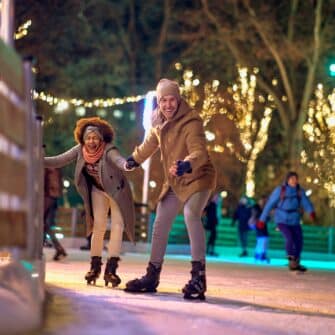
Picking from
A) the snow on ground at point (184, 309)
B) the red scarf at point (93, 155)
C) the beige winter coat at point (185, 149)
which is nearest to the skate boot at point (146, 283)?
the snow on ground at point (184, 309)

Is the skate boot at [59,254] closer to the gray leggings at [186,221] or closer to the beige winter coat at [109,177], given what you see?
the beige winter coat at [109,177]

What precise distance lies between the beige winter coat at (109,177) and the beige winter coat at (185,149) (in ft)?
2.20

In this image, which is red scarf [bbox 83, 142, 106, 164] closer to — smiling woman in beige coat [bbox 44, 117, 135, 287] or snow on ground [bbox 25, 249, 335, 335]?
smiling woman in beige coat [bbox 44, 117, 135, 287]

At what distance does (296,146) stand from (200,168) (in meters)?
29.7

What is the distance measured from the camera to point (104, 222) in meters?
10.7

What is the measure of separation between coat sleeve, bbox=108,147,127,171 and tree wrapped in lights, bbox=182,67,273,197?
2273 cm

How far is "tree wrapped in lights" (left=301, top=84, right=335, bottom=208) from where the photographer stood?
2330cm

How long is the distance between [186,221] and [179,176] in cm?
51

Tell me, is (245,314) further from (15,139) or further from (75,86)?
(75,86)

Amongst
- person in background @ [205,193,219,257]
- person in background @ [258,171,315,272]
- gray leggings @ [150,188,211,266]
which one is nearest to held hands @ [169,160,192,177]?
gray leggings @ [150,188,211,266]

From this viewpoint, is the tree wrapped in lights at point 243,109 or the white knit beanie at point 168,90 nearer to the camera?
the white knit beanie at point 168,90

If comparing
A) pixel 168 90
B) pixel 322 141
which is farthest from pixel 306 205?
pixel 322 141

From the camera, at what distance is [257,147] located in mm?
40406

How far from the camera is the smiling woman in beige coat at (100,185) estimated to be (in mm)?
10375
